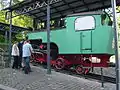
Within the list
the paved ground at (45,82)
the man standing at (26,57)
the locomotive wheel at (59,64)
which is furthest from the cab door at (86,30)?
the man standing at (26,57)

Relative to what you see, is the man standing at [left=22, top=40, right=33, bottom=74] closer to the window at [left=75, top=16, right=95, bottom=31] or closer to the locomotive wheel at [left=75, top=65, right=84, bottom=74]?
the locomotive wheel at [left=75, top=65, right=84, bottom=74]

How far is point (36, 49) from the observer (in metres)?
16.0

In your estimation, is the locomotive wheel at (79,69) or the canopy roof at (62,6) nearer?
the locomotive wheel at (79,69)

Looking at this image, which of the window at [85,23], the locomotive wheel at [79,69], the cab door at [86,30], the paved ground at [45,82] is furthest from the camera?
the locomotive wheel at [79,69]

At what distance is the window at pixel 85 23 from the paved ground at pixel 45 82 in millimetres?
2668

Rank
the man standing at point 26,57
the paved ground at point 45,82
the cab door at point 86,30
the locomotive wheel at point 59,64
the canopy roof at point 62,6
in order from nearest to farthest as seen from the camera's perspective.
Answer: the paved ground at point 45,82
the cab door at point 86,30
the man standing at point 26,57
the locomotive wheel at point 59,64
the canopy roof at point 62,6

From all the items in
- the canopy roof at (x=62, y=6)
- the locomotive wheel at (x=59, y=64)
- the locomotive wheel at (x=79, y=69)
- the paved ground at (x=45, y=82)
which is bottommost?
the paved ground at (x=45, y=82)

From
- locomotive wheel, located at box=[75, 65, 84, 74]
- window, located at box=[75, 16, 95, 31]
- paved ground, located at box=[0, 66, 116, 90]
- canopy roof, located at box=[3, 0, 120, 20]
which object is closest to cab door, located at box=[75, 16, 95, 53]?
window, located at box=[75, 16, 95, 31]

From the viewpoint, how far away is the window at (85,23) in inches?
493

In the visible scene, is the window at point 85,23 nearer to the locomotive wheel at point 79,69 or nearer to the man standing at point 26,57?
the locomotive wheel at point 79,69

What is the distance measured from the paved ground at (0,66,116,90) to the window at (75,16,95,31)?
8.75ft

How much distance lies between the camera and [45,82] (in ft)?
35.2

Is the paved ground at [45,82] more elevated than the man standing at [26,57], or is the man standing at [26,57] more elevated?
the man standing at [26,57]

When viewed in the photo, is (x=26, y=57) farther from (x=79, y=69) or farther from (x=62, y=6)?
(x=62, y=6)
